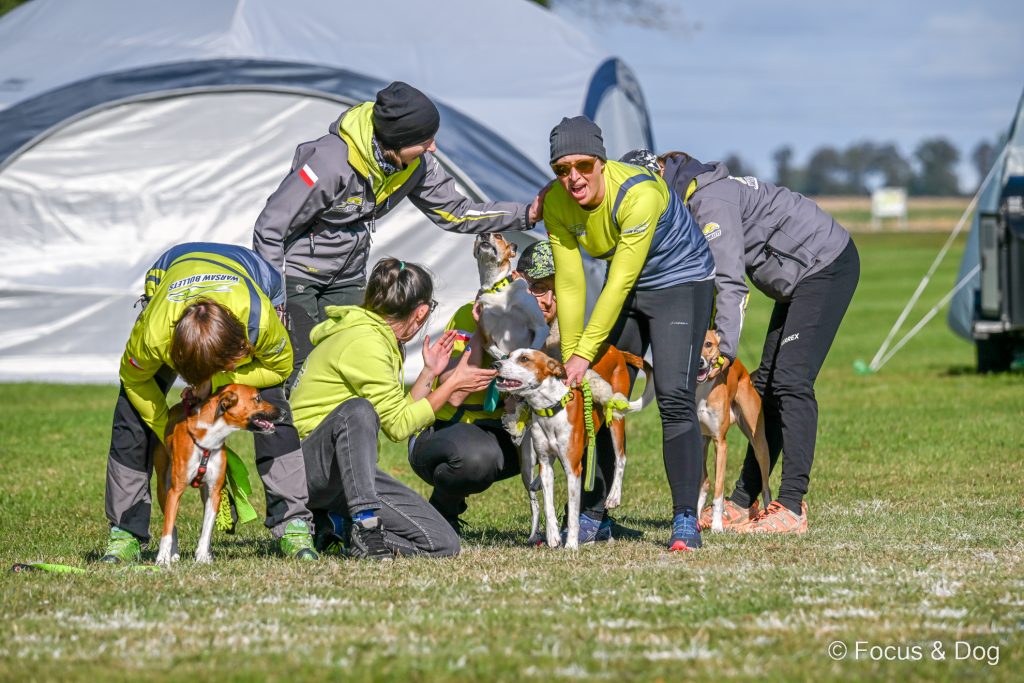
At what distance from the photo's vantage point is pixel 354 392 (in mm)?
5848

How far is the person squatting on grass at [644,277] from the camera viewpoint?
5.52m

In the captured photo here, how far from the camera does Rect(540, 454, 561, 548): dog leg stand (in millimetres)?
6016

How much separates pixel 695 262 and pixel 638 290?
0.92 feet

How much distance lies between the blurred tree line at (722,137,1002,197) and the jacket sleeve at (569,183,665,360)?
144060 millimetres

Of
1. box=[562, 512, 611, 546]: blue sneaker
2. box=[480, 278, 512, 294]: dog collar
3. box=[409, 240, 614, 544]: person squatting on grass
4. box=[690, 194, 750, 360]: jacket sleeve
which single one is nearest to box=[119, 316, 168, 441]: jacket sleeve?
box=[409, 240, 614, 544]: person squatting on grass

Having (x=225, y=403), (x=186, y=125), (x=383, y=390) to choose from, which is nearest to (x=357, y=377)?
(x=383, y=390)

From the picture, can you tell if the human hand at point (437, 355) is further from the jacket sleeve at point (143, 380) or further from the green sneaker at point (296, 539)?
the jacket sleeve at point (143, 380)

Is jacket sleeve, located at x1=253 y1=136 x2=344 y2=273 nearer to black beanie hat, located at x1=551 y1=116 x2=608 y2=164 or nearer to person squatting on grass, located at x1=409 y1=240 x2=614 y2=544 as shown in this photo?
person squatting on grass, located at x1=409 y1=240 x2=614 y2=544

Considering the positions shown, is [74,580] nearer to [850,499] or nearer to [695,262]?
[695,262]

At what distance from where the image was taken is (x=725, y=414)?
687cm

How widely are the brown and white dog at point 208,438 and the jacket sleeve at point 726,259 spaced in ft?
6.91

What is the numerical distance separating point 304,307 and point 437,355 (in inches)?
33.4

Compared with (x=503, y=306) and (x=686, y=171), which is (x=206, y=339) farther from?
(x=686, y=171)

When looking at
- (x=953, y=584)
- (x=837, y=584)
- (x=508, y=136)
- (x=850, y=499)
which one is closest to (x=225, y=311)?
(x=837, y=584)
